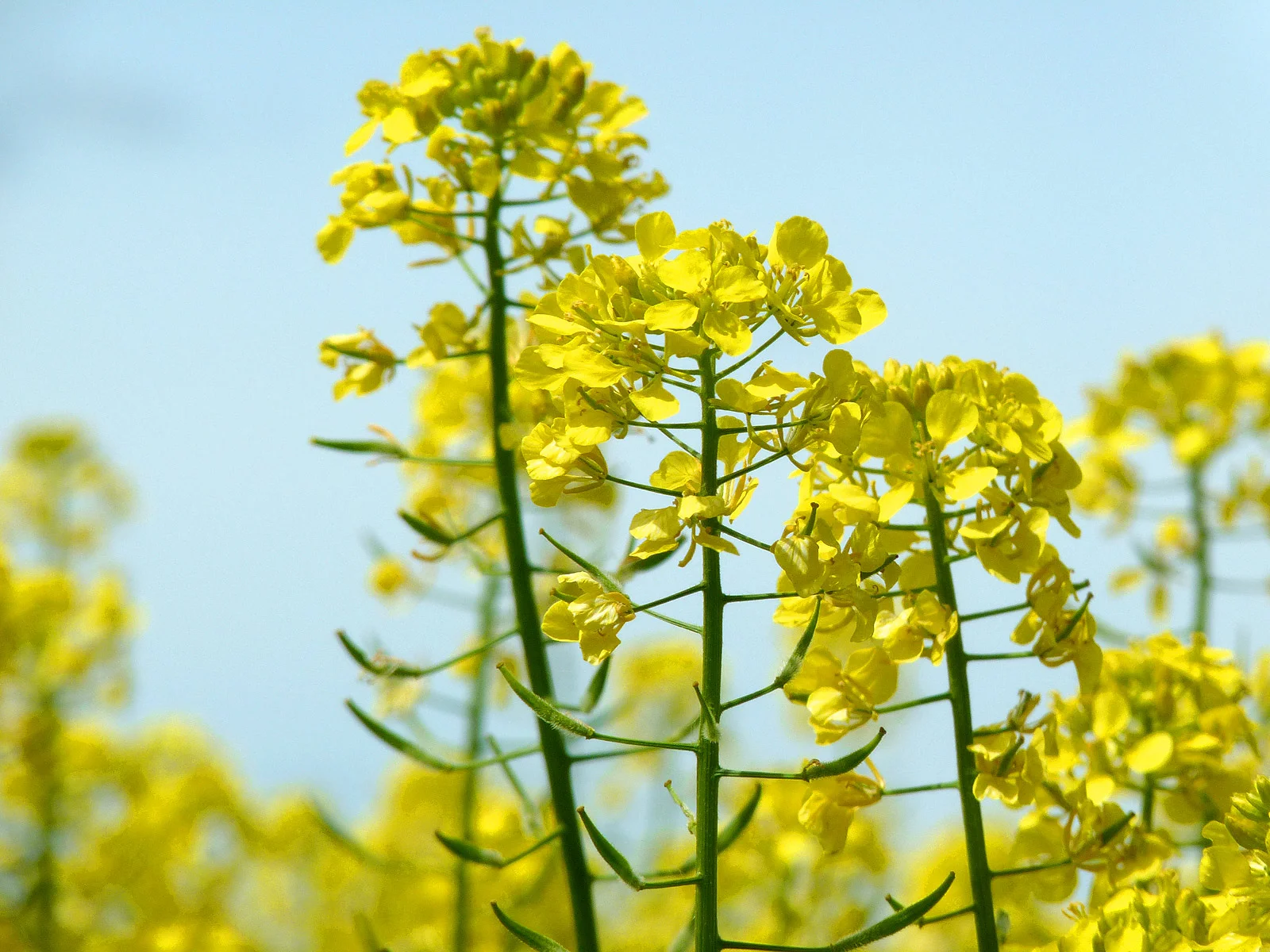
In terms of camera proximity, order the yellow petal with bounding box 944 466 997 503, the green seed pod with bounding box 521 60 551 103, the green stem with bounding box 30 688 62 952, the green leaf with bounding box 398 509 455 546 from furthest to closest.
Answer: the green stem with bounding box 30 688 62 952, the green seed pod with bounding box 521 60 551 103, the green leaf with bounding box 398 509 455 546, the yellow petal with bounding box 944 466 997 503

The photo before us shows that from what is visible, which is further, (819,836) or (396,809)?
(396,809)

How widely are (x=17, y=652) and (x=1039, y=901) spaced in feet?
12.9

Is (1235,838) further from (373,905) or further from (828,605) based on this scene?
(373,905)

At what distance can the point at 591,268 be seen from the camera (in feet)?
4.50

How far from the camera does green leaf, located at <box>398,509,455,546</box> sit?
5.95ft

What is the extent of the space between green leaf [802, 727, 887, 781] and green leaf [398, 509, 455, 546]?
29.4 inches

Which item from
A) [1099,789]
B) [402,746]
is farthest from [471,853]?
[1099,789]

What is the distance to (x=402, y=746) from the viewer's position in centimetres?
177

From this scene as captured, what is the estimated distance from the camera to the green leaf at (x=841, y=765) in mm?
1237

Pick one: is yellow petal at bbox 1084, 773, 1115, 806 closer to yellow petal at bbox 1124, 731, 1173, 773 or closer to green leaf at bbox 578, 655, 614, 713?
yellow petal at bbox 1124, 731, 1173, 773

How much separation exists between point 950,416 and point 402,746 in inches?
35.7

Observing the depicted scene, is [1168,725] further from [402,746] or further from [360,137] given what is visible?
[360,137]

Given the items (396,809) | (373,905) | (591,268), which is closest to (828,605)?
(591,268)

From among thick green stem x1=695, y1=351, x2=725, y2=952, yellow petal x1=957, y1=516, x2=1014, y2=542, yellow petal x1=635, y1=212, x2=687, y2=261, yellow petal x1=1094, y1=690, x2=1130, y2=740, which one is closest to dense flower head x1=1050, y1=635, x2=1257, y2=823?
yellow petal x1=1094, y1=690, x2=1130, y2=740
